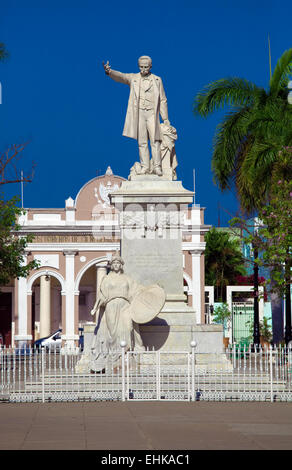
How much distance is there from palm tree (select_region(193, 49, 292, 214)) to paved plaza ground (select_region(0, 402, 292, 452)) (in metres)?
16.0

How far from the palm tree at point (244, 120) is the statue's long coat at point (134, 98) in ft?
33.6

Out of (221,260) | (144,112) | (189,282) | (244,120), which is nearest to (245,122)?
(244,120)

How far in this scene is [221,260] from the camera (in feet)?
209

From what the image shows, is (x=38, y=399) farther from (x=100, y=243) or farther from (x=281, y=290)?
(x=100, y=243)

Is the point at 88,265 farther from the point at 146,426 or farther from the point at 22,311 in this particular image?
the point at 146,426

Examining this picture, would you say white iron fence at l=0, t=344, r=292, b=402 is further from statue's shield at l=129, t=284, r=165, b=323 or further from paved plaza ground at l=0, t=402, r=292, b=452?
statue's shield at l=129, t=284, r=165, b=323

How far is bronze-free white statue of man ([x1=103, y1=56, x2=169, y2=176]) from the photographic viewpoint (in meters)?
18.5

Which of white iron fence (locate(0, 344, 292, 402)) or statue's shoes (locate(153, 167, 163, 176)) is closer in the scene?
white iron fence (locate(0, 344, 292, 402))

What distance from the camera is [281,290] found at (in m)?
25.4

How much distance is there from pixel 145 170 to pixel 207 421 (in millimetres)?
8135

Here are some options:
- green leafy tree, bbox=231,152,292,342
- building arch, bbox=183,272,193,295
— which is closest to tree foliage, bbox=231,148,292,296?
green leafy tree, bbox=231,152,292,342

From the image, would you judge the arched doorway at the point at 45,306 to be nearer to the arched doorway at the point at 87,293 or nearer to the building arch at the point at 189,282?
the arched doorway at the point at 87,293

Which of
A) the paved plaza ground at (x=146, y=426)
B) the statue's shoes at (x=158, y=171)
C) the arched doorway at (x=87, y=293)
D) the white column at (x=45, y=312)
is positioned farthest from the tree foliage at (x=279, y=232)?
the arched doorway at (x=87, y=293)
